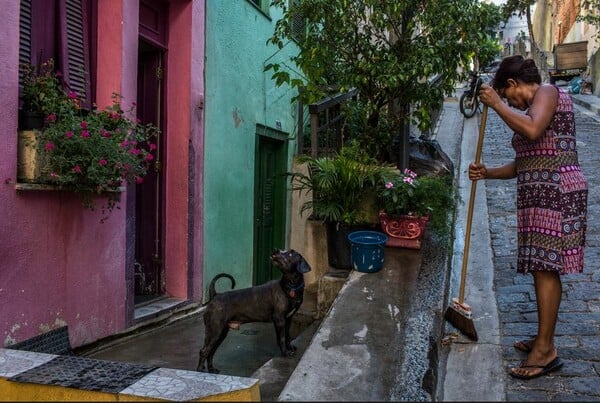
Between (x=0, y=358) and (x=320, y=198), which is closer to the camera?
(x=0, y=358)

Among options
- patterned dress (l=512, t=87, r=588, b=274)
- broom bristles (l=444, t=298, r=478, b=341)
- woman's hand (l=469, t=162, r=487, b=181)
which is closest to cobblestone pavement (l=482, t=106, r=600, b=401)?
broom bristles (l=444, t=298, r=478, b=341)

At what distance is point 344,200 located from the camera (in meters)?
5.33

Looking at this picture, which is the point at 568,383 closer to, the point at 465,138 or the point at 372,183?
the point at 372,183

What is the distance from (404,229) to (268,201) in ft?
12.0

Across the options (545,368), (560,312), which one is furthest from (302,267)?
(560,312)

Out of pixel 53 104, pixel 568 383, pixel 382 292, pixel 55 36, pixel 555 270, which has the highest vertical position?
pixel 55 36

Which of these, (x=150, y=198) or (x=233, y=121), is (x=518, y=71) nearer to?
(x=150, y=198)

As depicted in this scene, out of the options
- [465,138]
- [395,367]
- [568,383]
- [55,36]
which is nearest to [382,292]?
[395,367]

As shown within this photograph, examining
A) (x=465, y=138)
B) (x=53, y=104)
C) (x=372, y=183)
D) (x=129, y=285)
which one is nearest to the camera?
(x=53, y=104)

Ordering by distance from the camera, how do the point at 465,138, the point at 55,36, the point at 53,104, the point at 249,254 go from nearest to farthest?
1. the point at 53,104
2. the point at 55,36
3. the point at 249,254
4. the point at 465,138

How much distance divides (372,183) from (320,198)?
561 mm

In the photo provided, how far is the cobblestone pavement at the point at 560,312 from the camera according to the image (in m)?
2.97

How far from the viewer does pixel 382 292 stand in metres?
4.27

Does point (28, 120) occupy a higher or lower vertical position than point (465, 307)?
higher
